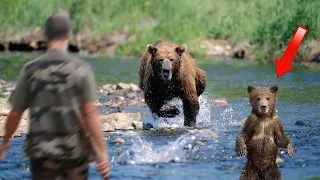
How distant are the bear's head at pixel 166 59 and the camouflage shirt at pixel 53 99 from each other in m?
6.28

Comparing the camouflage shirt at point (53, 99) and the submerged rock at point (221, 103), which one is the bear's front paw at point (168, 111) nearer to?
the submerged rock at point (221, 103)

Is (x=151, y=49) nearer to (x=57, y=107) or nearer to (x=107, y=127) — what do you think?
(x=107, y=127)

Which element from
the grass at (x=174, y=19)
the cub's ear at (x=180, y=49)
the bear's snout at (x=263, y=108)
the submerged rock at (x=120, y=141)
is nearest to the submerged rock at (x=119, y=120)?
the cub's ear at (x=180, y=49)

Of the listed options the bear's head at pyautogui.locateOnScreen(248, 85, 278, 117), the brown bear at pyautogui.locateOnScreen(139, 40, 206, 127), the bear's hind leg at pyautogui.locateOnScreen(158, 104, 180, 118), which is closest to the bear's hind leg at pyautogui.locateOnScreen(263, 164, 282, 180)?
the bear's head at pyautogui.locateOnScreen(248, 85, 278, 117)

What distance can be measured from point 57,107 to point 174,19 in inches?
1197

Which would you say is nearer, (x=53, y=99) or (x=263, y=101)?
(x=53, y=99)

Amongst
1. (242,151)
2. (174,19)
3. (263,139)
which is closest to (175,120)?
(263,139)

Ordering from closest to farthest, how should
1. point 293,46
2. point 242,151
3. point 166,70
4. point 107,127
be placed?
point 242,151 < point 166,70 < point 107,127 < point 293,46

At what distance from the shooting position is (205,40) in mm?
33344

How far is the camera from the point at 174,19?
35.0 m

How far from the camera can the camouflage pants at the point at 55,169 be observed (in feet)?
15.7

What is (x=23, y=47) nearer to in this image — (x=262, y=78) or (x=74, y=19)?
(x=74, y=19)

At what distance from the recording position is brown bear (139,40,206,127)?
Answer: 36.6 feet

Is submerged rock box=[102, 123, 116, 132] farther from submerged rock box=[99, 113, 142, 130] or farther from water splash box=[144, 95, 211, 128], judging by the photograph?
water splash box=[144, 95, 211, 128]
